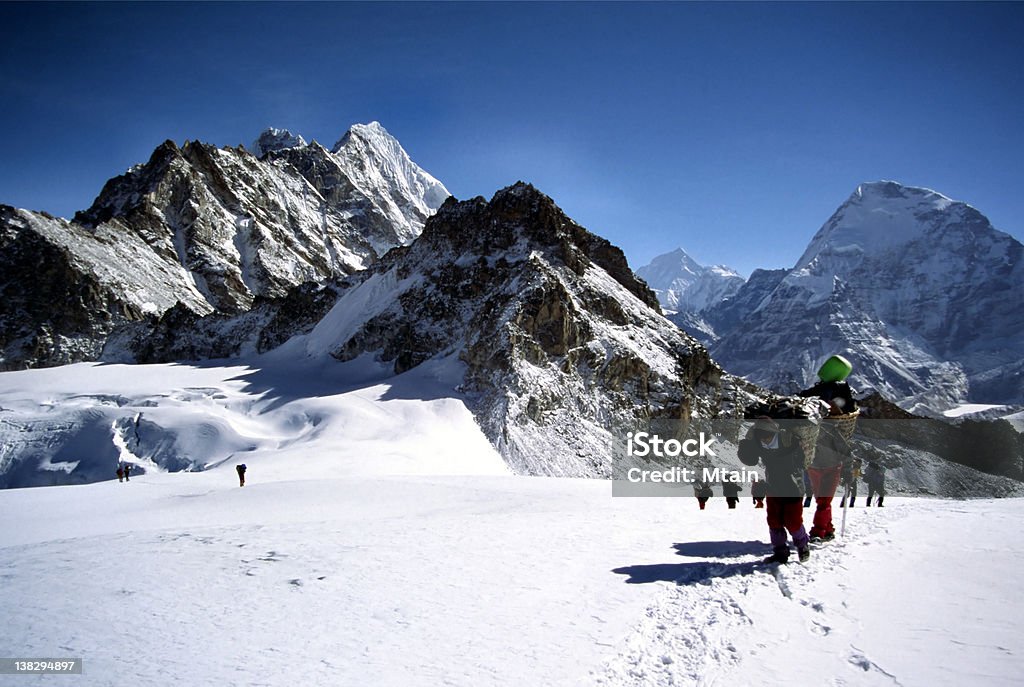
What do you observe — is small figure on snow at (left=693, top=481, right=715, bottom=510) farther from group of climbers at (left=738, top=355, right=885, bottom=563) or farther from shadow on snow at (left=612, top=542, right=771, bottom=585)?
shadow on snow at (left=612, top=542, right=771, bottom=585)

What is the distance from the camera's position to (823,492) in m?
7.06

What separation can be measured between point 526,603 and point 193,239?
306 feet

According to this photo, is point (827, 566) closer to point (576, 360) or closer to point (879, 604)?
point (879, 604)

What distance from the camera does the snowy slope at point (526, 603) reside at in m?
3.85

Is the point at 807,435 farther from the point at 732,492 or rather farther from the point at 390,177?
the point at 390,177

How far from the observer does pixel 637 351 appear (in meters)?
39.7

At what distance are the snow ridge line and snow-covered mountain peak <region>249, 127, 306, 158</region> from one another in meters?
165

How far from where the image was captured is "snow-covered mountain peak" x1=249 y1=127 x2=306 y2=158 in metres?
151

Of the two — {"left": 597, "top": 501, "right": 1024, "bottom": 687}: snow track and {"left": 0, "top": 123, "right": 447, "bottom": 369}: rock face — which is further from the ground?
{"left": 0, "top": 123, "right": 447, "bottom": 369}: rock face

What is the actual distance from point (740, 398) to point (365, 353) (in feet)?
99.6

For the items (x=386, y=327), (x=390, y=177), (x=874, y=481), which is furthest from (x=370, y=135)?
(x=874, y=481)

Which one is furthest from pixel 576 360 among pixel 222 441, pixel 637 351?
pixel 222 441

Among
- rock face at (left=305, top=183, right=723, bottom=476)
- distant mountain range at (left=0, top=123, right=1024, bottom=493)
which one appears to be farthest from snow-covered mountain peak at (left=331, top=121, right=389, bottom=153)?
rock face at (left=305, top=183, right=723, bottom=476)

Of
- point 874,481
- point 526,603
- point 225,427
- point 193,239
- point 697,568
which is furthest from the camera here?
point 193,239
